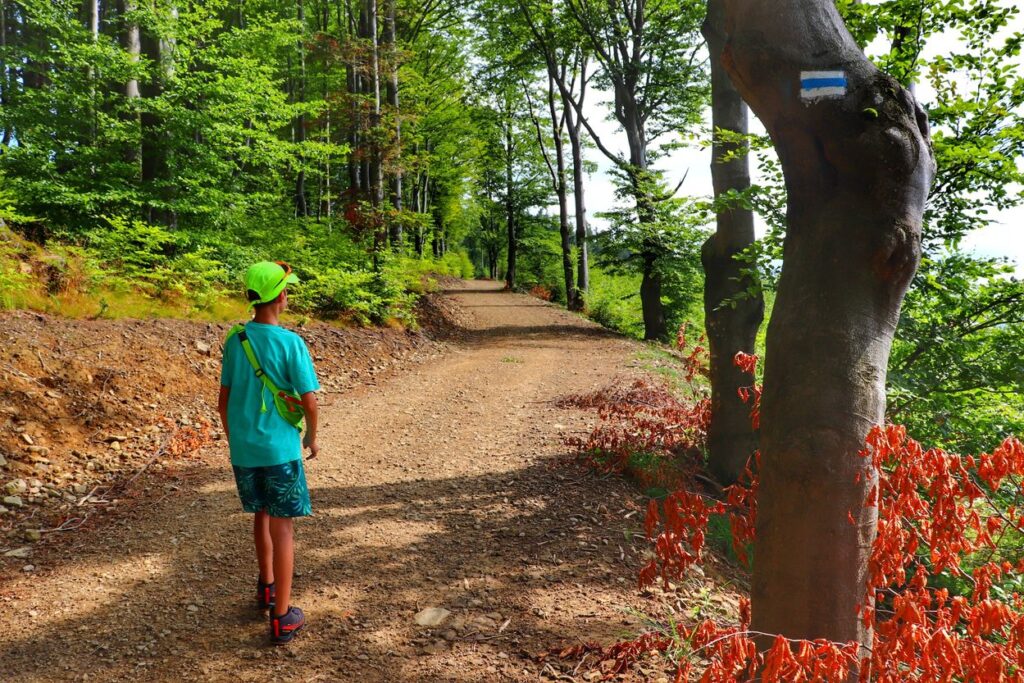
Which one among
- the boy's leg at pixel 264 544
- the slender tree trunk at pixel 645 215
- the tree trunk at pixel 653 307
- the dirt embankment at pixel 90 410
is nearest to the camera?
the boy's leg at pixel 264 544

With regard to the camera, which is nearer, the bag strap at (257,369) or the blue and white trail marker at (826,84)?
the blue and white trail marker at (826,84)

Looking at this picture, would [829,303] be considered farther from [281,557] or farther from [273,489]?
[281,557]

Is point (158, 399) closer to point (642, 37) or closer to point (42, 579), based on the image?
point (42, 579)

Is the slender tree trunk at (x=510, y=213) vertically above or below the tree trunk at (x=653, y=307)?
above

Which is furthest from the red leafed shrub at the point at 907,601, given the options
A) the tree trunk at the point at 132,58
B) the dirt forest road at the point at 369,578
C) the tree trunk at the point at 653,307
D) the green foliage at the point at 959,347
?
the tree trunk at the point at 653,307

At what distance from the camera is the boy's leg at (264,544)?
3.18 meters

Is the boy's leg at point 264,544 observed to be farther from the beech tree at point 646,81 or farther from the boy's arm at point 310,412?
the beech tree at point 646,81

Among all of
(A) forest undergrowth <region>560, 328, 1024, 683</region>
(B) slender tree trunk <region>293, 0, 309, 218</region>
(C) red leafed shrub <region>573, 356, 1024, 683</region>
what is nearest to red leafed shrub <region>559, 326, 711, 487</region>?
(A) forest undergrowth <region>560, 328, 1024, 683</region>

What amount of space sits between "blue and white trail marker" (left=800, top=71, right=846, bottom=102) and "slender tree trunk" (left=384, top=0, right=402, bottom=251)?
467 inches

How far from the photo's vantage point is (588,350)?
1399 centimetres

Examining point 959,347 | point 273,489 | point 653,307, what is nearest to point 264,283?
point 273,489

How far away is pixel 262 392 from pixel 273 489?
1.65ft

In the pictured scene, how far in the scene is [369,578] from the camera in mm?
3816

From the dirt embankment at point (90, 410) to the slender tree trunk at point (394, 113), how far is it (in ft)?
20.7
